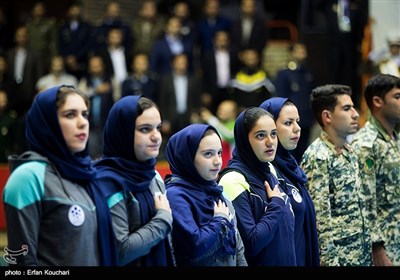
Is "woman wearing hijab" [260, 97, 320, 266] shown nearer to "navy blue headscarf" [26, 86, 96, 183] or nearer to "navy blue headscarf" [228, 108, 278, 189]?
"navy blue headscarf" [228, 108, 278, 189]

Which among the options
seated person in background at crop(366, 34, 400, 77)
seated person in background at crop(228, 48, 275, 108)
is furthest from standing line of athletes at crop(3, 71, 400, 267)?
seated person in background at crop(228, 48, 275, 108)

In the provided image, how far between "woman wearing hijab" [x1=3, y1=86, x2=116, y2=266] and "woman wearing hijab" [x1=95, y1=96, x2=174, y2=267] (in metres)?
0.14

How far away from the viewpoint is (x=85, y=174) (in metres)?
4.10

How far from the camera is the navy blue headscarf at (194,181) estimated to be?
15.2 ft

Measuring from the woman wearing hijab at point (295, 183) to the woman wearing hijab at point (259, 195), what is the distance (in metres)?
0.17

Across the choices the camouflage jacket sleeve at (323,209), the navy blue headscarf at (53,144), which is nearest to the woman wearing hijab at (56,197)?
the navy blue headscarf at (53,144)

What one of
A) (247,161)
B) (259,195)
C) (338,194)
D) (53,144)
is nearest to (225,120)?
(338,194)

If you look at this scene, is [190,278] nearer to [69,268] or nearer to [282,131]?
[69,268]

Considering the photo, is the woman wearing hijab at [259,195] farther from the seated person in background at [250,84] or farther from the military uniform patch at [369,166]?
the seated person in background at [250,84]

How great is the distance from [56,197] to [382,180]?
2742 millimetres

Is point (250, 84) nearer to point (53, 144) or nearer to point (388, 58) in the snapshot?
point (388, 58)

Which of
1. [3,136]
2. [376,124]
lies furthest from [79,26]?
[376,124]

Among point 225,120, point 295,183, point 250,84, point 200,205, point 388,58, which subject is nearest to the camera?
point 200,205

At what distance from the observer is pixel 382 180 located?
19.3ft
